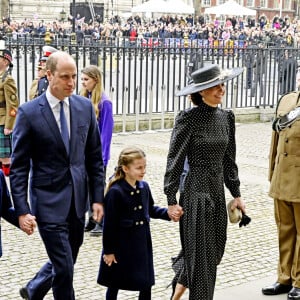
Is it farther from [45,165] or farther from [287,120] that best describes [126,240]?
[287,120]

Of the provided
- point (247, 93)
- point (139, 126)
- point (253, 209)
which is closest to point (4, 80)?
point (253, 209)

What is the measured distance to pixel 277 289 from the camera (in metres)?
5.86

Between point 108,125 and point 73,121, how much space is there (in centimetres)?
246

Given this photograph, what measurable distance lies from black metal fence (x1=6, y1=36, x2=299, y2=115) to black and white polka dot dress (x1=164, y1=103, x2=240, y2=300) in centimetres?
841

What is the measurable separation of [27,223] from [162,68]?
10909mm

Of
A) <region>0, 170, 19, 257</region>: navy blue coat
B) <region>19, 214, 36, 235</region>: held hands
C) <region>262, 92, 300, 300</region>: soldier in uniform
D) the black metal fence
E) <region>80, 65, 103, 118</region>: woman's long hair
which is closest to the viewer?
<region>19, 214, 36, 235</region>: held hands

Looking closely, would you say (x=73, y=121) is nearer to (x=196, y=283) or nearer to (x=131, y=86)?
(x=196, y=283)

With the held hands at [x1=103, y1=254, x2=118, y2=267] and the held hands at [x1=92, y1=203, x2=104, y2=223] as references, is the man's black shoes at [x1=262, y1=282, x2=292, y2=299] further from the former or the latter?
the held hands at [x1=92, y1=203, x2=104, y2=223]

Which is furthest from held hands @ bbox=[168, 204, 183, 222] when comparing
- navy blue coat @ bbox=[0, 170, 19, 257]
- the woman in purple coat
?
the woman in purple coat

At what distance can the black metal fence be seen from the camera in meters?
14.3

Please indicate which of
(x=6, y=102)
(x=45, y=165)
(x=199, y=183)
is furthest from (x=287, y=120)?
(x=6, y=102)

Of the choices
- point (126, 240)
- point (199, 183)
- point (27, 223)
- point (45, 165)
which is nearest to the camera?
point (27, 223)

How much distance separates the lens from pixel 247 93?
17047 mm

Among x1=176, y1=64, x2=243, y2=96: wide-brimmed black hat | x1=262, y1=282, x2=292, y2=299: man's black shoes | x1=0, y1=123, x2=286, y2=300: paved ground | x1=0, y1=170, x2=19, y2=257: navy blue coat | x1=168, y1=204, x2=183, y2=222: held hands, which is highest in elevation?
x1=176, y1=64, x2=243, y2=96: wide-brimmed black hat
